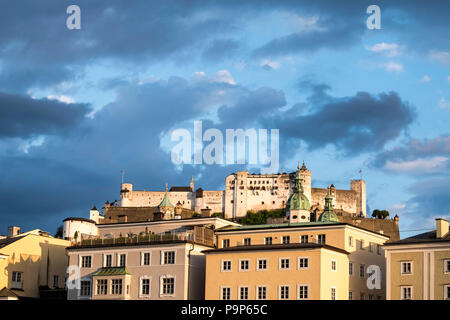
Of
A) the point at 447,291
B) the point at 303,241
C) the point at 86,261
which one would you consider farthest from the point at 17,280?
the point at 447,291

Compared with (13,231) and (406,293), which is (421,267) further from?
(13,231)

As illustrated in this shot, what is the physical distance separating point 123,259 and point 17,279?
15000mm

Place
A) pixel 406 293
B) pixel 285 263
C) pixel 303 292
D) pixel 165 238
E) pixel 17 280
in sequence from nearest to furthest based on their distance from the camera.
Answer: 1. pixel 406 293
2. pixel 303 292
3. pixel 285 263
4. pixel 165 238
5. pixel 17 280

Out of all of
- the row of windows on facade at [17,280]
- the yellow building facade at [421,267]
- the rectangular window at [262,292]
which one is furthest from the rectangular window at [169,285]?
the yellow building facade at [421,267]

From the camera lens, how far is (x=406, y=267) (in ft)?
242

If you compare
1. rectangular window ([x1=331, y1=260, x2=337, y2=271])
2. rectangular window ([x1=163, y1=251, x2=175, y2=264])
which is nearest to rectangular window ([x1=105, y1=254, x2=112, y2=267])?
rectangular window ([x1=163, y1=251, x2=175, y2=264])

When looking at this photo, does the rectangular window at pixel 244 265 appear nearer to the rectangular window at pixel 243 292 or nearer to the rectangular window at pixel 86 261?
the rectangular window at pixel 243 292

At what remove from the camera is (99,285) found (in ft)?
274

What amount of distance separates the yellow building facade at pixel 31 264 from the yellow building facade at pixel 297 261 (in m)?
22.3

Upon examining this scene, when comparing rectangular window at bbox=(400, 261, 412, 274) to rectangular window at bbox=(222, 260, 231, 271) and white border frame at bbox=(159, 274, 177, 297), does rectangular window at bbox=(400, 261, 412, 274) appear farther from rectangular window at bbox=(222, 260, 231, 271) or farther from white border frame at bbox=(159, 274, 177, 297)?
white border frame at bbox=(159, 274, 177, 297)

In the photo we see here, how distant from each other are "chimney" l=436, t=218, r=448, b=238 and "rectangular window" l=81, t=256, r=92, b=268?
3520 centimetres

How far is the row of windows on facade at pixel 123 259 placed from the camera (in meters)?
81.3
